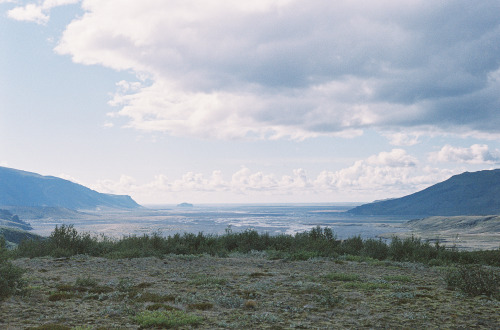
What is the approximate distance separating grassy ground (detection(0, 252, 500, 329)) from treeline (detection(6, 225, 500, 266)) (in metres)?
4.16

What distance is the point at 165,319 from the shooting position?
7.71m

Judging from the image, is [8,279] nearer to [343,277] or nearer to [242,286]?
[242,286]

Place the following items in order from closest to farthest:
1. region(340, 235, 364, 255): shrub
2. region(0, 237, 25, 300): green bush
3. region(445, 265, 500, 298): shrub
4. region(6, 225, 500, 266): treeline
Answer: region(0, 237, 25, 300): green bush < region(445, 265, 500, 298): shrub < region(6, 225, 500, 266): treeline < region(340, 235, 364, 255): shrub

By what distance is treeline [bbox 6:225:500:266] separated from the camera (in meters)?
19.3

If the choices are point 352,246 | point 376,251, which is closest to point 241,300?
point 376,251

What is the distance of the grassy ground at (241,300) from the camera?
25.6 ft


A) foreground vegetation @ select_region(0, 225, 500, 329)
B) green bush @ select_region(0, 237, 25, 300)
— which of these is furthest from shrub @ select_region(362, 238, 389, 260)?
green bush @ select_region(0, 237, 25, 300)

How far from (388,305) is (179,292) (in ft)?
19.2

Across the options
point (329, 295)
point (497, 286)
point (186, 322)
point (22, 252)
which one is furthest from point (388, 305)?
point (22, 252)

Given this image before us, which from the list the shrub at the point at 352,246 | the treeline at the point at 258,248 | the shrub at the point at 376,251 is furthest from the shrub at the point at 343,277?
the shrub at the point at 352,246

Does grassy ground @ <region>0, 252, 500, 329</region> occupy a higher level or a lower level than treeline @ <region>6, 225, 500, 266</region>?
higher

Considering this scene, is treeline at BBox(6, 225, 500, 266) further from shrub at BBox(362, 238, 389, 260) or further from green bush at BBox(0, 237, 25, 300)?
green bush at BBox(0, 237, 25, 300)

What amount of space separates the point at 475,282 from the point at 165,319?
28.1ft

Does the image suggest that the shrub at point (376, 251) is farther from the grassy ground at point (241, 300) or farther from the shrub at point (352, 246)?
the grassy ground at point (241, 300)
